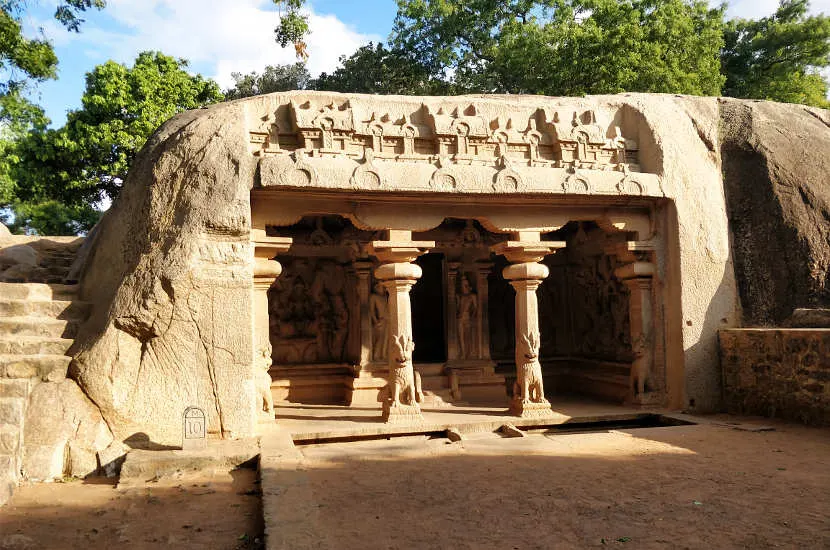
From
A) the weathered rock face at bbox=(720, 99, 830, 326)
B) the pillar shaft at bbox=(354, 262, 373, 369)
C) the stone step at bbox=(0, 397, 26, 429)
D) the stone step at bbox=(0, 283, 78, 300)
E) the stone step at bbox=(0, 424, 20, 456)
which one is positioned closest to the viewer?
the stone step at bbox=(0, 424, 20, 456)

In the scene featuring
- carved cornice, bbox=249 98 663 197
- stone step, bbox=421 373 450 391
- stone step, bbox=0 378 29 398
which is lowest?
stone step, bbox=421 373 450 391

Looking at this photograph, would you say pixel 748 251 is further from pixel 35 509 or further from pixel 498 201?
pixel 35 509

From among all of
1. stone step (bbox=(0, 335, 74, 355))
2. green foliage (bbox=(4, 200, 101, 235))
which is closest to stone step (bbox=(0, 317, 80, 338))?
stone step (bbox=(0, 335, 74, 355))

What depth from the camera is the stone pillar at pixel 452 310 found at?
422 inches

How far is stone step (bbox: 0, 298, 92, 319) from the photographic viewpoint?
6.95 metres

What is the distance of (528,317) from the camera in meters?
8.45

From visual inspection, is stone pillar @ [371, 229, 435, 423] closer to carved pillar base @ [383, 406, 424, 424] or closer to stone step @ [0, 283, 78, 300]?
carved pillar base @ [383, 406, 424, 424]

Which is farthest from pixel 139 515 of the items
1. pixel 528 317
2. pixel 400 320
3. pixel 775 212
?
pixel 775 212

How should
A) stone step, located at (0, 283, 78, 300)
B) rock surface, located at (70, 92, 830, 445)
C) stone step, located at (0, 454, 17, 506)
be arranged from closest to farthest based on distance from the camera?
1. stone step, located at (0, 454, 17, 506)
2. rock surface, located at (70, 92, 830, 445)
3. stone step, located at (0, 283, 78, 300)

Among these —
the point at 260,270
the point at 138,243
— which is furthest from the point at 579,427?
the point at 138,243

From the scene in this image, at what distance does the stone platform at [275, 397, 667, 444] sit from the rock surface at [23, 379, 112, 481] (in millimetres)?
2035

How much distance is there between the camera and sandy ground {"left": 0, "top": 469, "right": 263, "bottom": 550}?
14.4ft

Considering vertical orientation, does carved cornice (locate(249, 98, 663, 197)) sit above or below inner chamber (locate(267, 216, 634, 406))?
above

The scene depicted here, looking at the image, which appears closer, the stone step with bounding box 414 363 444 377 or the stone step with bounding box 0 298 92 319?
the stone step with bounding box 0 298 92 319
